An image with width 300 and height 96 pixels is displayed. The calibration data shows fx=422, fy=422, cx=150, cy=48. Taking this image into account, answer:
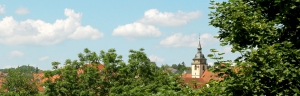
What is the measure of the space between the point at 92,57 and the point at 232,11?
21.1 metres

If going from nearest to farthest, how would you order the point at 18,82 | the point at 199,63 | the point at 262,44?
1. the point at 262,44
2. the point at 18,82
3. the point at 199,63

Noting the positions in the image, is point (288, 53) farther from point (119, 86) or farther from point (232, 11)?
point (119, 86)

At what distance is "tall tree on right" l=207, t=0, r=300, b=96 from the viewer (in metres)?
9.55

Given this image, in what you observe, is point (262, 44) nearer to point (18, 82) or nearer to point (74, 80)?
point (74, 80)

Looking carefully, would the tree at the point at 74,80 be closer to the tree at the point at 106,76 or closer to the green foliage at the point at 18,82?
the tree at the point at 106,76

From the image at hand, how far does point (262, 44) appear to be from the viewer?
972cm

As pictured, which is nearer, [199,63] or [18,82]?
[18,82]

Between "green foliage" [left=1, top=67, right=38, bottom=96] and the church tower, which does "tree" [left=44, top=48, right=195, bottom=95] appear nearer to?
"green foliage" [left=1, top=67, right=38, bottom=96]

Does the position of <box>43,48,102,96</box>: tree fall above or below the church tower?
below

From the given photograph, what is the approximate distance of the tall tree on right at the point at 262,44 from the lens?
9555 mm

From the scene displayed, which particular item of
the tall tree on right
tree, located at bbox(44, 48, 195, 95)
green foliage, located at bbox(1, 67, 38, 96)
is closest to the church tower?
green foliage, located at bbox(1, 67, 38, 96)

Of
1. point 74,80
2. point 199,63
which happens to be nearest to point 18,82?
point 74,80

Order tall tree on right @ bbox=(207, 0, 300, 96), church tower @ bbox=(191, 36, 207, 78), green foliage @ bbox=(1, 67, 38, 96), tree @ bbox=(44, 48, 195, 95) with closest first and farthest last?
tall tree on right @ bbox=(207, 0, 300, 96)
tree @ bbox=(44, 48, 195, 95)
green foliage @ bbox=(1, 67, 38, 96)
church tower @ bbox=(191, 36, 207, 78)

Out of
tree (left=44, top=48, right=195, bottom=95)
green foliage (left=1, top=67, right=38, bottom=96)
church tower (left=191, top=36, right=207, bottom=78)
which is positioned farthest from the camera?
church tower (left=191, top=36, right=207, bottom=78)
